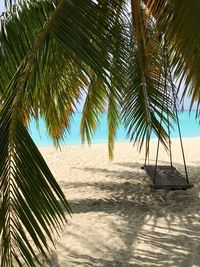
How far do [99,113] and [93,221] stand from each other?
6.34 feet

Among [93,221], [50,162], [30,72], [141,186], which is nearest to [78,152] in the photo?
[50,162]

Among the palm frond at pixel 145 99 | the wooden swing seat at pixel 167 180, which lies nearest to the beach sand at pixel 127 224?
the wooden swing seat at pixel 167 180

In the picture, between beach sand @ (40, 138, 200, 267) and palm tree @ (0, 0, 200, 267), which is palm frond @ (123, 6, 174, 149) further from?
beach sand @ (40, 138, 200, 267)

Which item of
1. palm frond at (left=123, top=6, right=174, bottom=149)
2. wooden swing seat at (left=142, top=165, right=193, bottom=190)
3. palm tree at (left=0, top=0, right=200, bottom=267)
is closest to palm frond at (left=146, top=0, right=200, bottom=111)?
palm tree at (left=0, top=0, right=200, bottom=267)

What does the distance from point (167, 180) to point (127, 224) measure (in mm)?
1332

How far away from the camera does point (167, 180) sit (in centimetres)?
538

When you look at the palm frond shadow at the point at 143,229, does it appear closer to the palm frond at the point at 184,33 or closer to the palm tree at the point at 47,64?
the palm tree at the point at 47,64

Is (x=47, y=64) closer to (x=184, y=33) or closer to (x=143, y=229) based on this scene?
(x=184, y=33)

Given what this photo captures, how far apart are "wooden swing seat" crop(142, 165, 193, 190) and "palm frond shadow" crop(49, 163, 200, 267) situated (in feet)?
0.82

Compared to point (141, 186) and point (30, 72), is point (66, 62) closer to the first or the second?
point (30, 72)

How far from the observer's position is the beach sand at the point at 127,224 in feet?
10.8

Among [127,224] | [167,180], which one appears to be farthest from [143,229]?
[167,180]

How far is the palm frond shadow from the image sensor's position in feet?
10.7

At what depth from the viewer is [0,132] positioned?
5.74 ft
